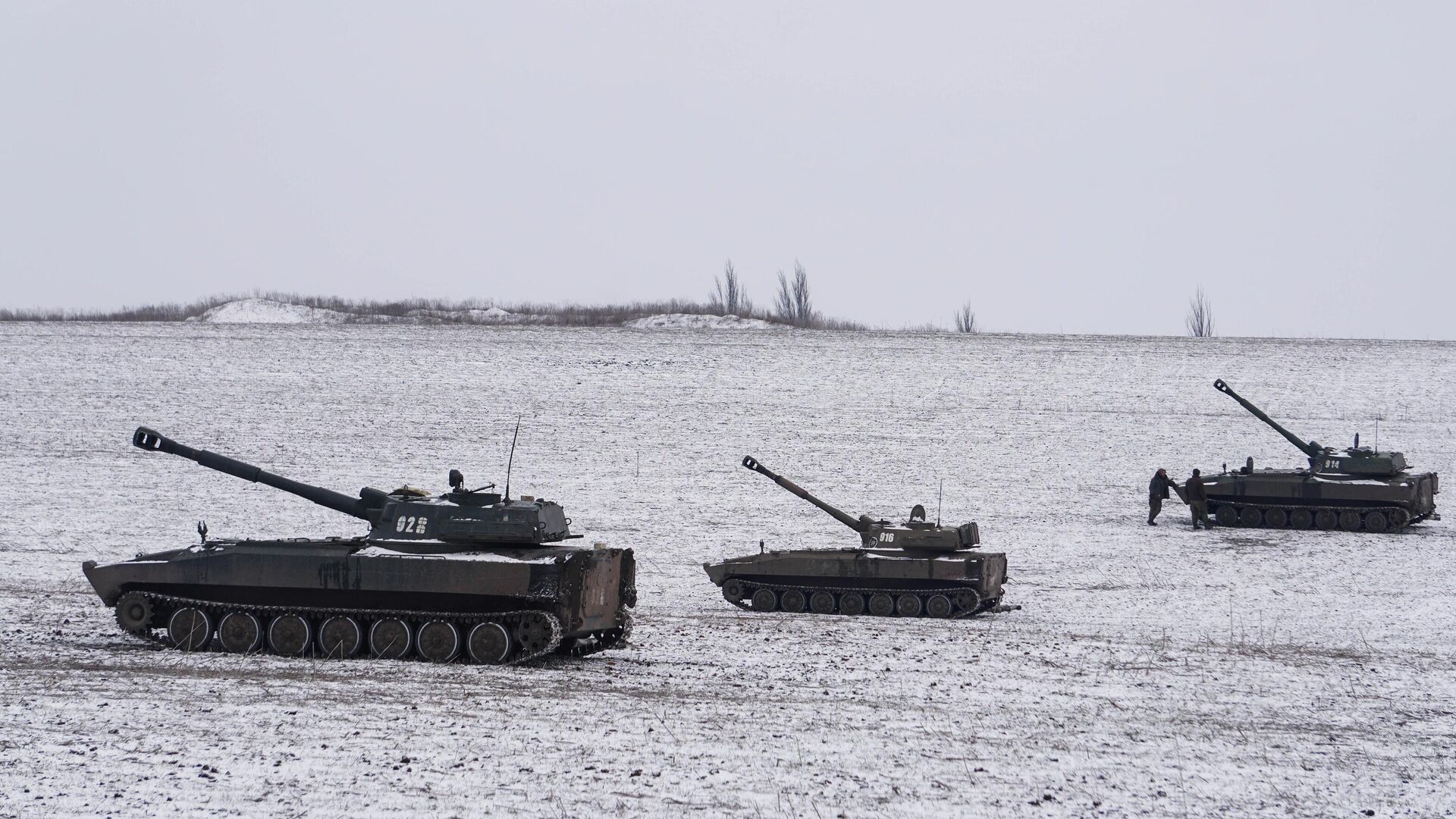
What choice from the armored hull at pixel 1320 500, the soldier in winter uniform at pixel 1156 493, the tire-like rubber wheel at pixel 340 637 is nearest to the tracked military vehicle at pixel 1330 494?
the armored hull at pixel 1320 500

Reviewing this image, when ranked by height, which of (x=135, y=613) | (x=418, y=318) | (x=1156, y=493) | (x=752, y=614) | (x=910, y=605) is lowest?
(x=752, y=614)

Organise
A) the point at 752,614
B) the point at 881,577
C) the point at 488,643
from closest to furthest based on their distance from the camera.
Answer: the point at 488,643
the point at 752,614
the point at 881,577

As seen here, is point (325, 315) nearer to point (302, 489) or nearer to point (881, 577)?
point (881, 577)

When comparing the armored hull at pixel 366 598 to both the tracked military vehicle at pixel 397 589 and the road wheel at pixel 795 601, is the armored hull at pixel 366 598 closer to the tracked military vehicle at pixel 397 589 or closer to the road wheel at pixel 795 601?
the tracked military vehicle at pixel 397 589

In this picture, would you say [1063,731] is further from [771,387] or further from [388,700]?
[771,387]

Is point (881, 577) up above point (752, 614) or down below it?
above

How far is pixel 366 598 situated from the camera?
17.0 m

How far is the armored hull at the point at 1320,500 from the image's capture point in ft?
108

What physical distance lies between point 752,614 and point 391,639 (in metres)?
7.00

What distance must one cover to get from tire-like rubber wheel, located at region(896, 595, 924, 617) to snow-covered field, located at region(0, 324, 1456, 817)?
138cm

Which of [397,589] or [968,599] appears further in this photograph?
[968,599]

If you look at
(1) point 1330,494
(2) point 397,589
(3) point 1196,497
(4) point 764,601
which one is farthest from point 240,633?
(1) point 1330,494

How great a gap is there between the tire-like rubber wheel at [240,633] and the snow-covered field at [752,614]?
84 centimetres

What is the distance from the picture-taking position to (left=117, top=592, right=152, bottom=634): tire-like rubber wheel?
1730 centimetres
